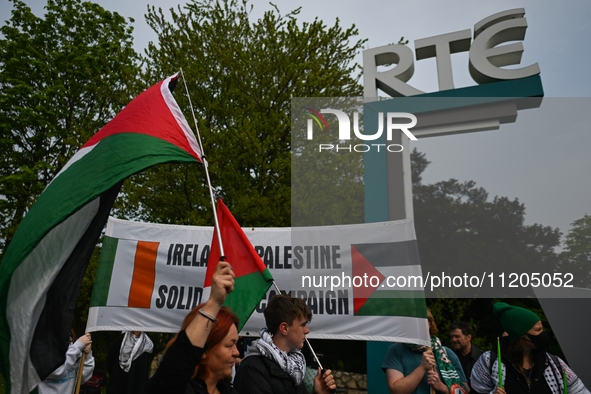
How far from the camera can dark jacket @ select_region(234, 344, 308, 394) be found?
262 cm

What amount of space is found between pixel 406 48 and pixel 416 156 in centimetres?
1272

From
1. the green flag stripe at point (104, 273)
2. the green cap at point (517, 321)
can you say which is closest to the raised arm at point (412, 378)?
the green cap at point (517, 321)

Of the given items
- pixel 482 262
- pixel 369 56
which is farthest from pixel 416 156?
pixel 369 56

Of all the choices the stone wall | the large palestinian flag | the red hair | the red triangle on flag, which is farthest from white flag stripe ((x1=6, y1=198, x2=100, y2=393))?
the stone wall

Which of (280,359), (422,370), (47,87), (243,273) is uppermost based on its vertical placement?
(47,87)

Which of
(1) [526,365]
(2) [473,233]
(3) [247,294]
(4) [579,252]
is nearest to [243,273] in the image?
(3) [247,294]

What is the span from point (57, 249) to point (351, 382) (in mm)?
6838

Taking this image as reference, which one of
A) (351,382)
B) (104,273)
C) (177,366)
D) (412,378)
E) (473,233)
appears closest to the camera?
(177,366)

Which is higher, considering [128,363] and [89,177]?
[89,177]

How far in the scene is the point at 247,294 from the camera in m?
3.62

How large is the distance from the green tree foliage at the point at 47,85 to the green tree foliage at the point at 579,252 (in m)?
13.6

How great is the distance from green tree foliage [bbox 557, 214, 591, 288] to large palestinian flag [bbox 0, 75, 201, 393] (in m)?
12.4

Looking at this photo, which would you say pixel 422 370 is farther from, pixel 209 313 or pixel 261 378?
pixel 209 313

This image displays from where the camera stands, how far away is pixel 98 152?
2.85m
